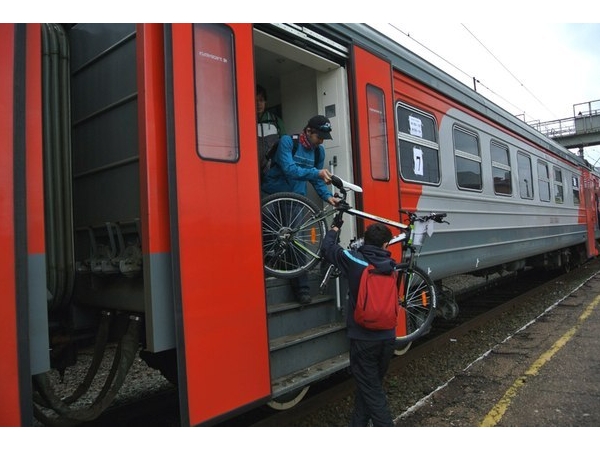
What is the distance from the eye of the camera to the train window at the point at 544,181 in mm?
8750

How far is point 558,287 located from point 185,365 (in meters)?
10.2

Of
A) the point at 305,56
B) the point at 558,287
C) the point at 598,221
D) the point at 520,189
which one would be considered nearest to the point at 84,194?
the point at 305,56

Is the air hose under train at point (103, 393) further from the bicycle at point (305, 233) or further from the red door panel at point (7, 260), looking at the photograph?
the bicycle at point (305, 233)

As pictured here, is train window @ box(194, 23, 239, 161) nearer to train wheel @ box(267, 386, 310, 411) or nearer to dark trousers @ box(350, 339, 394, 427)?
dark trousers @ box(350, 339, 394, 427)

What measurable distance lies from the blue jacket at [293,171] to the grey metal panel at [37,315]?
193 cm

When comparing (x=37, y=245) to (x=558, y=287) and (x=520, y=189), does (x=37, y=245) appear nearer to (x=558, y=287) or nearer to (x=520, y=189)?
(x=520, y=189)

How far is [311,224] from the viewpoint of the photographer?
142 inches

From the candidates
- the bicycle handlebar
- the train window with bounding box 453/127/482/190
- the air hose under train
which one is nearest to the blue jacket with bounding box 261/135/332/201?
the bicycle handlebar

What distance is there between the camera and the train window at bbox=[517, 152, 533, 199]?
7609 mm

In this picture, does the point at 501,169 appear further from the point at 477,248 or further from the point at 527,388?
the point at 527,388

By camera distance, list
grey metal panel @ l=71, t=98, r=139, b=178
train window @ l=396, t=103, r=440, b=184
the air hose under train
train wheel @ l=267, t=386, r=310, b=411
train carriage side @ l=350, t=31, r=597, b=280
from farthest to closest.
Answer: train carriage side @ l=350, t=31, r=597, b=280, train window @ l=396, t=103, r=440, b=184, train wheel @ l=267, t=386, r=310, b=411, grey metal panel @ l=71, t=98, r=139, b=178, the air hose under train

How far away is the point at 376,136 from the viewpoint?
3984mm

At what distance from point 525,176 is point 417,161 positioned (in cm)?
404

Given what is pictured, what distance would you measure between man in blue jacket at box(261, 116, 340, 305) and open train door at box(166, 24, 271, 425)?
792 millimetres
